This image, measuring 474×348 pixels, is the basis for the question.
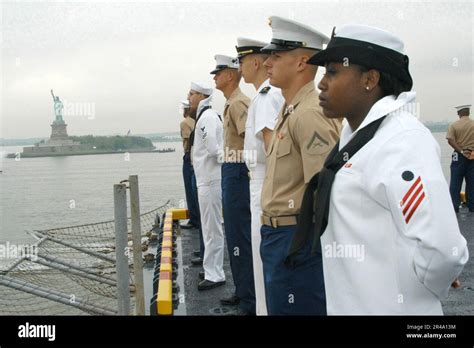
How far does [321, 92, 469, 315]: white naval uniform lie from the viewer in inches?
55.6

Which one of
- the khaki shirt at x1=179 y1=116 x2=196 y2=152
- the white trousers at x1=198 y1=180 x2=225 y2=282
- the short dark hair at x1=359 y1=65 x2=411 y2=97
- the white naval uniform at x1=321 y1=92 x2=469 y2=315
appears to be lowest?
the white trousers at x1=198 y1=180 x2=225 y2=282

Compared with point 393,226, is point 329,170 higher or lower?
higher

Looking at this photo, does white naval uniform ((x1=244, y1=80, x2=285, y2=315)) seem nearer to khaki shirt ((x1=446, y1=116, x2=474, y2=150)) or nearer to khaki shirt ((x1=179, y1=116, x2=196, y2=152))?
khaki shirt ((x1=179, y1=116, x2=196, y2=152))

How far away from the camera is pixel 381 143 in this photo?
152 cm

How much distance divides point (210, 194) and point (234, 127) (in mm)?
1024

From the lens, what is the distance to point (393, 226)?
1522 mm

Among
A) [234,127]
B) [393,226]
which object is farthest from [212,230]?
[393,226]

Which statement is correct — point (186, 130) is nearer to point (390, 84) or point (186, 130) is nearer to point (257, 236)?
point (257, 236)

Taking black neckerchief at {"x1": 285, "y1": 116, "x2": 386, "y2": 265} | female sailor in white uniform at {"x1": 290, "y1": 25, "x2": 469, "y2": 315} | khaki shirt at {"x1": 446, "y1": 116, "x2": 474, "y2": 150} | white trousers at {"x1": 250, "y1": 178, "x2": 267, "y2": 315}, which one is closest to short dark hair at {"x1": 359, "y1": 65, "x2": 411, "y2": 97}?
female sailor in white uniform at {"x1": 290, "y1": 25, "x2": 469, "y2": 315}

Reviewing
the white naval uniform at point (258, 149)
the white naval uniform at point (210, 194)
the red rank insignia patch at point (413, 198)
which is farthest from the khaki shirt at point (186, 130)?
the red rank insignia patch at point (413, 198)

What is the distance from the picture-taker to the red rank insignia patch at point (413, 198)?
55.4 inches

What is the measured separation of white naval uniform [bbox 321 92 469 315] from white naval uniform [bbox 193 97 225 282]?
3.38 m
